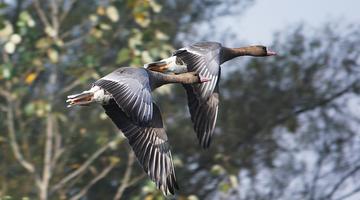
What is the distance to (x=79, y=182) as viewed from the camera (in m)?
17.4

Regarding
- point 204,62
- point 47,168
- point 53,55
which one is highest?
point 204,62

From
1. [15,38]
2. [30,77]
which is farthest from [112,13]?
[15,38]

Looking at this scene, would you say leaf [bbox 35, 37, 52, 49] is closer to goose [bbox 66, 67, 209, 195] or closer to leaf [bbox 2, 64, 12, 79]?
leaf [bbox 2, 64, 12, 79]

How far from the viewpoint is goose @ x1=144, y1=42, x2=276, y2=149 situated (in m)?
11.8

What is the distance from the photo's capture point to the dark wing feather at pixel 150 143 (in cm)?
1110

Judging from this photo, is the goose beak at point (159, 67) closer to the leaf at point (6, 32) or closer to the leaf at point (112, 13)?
the leaf at point (6, 32)

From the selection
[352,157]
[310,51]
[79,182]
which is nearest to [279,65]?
[310,51]

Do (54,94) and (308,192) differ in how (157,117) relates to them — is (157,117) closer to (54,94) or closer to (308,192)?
(54,94)

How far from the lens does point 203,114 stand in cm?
1214

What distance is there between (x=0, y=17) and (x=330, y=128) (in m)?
7.60

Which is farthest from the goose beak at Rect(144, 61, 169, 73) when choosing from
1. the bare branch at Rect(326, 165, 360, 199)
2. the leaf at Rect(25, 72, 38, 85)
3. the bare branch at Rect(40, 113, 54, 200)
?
the bare branch at Rect(326, 165, 360, 199)

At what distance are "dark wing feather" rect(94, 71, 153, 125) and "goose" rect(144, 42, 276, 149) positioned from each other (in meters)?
1.21

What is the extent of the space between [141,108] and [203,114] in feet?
6.35

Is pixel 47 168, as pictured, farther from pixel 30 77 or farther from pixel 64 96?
pixel 64 96
